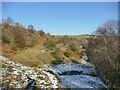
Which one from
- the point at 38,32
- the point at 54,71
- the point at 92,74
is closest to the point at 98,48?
the point at 92,74

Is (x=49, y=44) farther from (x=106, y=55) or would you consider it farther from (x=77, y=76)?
(x=106, y=55)

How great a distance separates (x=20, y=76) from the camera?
15.6ft

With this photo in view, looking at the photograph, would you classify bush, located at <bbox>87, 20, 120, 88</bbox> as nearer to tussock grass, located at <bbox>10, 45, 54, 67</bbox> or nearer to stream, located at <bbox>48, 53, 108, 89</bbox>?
stream, located at <bbox>48, 53, 108, 89</bbox>

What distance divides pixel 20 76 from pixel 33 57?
65.3 inches

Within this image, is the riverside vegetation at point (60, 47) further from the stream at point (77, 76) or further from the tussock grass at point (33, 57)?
the stream at point (77, 76)

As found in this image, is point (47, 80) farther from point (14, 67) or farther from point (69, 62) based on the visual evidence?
point (69, 62)

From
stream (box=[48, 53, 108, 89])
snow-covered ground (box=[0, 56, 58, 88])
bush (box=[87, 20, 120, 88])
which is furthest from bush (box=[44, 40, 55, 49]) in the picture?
snow-covered ground (box=[0, 56, 58, 88])

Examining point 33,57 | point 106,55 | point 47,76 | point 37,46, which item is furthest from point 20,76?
point 37,46

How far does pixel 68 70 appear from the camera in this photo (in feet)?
20.1

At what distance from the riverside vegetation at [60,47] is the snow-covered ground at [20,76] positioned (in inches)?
20.9

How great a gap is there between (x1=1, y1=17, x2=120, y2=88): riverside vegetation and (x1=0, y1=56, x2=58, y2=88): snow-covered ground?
1.74 ft

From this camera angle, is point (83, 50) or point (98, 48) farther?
point (83, 50)

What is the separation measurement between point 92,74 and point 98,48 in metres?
0.71

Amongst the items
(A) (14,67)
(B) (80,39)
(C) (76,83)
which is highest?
(B) (80,39)
